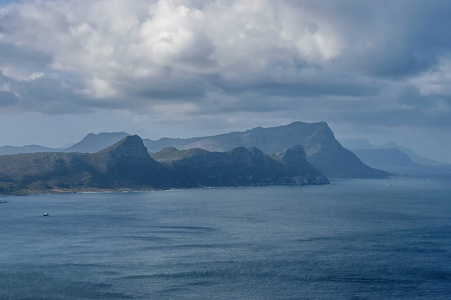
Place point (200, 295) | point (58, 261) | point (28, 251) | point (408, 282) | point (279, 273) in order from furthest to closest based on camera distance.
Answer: point (28, 251) → point (58, 261) → point (279, 273) → point (408, 282) → point (200, 295)

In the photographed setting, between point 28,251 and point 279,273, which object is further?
point 28,251

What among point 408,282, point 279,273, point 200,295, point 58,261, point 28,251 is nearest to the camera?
point 200,295

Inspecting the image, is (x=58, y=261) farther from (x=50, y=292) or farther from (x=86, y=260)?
(x=50, y=292)

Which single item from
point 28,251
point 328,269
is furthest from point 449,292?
point 28,251

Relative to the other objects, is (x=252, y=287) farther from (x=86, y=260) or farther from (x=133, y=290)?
(x=86, y=260)

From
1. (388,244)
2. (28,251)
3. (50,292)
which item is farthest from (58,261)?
(388,244)

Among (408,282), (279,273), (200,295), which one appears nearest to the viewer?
(200,295)

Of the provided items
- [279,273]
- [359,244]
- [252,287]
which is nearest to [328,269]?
[279,273]

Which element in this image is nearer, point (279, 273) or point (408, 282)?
point (408, 282)

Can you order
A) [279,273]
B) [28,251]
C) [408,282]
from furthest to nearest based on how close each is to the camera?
[28,251]
[279,273]
[408,282]
